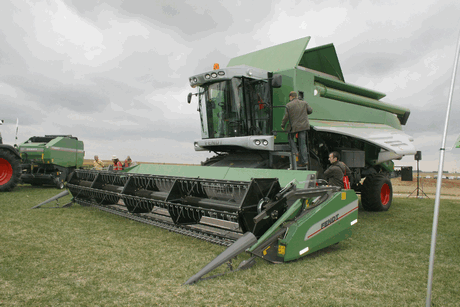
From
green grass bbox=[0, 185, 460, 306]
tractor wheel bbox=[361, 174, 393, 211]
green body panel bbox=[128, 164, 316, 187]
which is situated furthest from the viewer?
tractor wheel bbox=[361, 174, 393, 211]

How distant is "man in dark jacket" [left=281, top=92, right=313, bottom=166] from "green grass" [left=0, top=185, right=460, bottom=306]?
1.63 metres

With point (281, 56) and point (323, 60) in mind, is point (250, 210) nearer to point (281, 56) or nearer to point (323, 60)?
point (281, 56)

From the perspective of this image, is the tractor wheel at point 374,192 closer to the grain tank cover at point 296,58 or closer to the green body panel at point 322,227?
the grain tank cover at point 296,58

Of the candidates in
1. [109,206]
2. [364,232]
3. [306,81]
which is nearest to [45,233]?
[109,206]

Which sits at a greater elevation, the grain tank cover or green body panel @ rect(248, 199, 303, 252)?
the grain tank cover

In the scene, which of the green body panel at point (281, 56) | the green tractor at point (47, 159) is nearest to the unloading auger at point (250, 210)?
the green body panel at point (281, 56)

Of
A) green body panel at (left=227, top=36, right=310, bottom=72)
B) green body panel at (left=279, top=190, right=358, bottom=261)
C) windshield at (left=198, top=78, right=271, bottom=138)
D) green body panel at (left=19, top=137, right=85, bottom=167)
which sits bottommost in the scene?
green body panel at (left=279, top=190, right=358, bottom=261)

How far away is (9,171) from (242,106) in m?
8.10

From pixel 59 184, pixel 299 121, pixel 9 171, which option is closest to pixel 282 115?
pixel 299 121

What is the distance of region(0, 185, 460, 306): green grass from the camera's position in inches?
92.5

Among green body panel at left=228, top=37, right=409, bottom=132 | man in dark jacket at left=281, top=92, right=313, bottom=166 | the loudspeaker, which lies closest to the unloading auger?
man in dark jacket at left=281, top=92, right=313, bottom=166

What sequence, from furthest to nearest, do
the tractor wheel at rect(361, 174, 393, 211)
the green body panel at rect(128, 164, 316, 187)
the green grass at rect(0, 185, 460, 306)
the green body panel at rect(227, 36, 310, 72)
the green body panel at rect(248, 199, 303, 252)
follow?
the tractor wheel at rect(361, 174, 393, 211)
the green body panel at rect(227, 36, 310, 72)
the green body panel at rect(128, 164, 316, 187)
the green body panel at rect(248, 199, 303, 252)
the green grass at rect(0, 185, 460, 306)

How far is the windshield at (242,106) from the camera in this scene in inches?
217

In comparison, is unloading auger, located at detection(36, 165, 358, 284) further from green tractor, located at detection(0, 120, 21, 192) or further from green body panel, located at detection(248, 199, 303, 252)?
green tractor, located at detection(0, 120, 21, 192)
